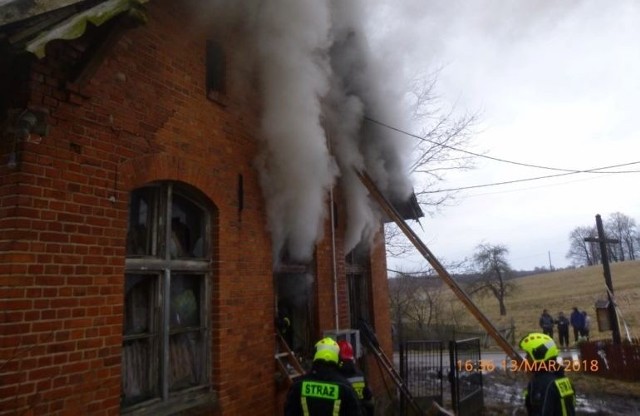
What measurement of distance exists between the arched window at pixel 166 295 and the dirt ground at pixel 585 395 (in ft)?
21.2

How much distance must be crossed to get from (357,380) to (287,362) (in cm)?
150

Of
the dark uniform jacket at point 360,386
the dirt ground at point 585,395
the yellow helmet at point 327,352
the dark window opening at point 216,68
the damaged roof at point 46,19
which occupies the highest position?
the dark window opening at point 216,68

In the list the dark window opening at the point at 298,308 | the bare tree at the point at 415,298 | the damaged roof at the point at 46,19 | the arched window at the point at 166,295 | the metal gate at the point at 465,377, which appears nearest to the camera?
the damaged roof at the point at 46,19

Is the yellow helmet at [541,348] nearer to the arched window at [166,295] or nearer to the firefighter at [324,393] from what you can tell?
the firefighter at [324,393]

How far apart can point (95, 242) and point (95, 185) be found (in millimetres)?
464

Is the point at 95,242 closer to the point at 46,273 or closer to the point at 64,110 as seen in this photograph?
the point at 46,273

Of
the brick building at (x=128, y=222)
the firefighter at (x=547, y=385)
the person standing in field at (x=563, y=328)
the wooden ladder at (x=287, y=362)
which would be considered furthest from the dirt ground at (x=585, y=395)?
the person standing in field at (x=563, y=328)

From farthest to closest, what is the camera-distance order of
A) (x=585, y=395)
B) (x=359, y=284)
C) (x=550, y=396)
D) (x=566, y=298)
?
(x=566, y=298)
(x=585, y=395)
(x=359, y=284)
(x=550, y=396)

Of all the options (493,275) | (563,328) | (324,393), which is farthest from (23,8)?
(493,275)

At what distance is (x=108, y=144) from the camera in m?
4.03

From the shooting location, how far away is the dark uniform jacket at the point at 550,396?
394 cm

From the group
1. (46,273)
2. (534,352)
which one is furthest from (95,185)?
(534,352)

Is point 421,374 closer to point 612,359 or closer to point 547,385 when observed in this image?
point 547,385

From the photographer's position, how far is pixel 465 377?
8531 mm
